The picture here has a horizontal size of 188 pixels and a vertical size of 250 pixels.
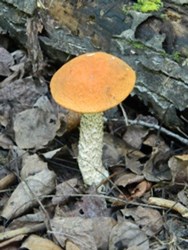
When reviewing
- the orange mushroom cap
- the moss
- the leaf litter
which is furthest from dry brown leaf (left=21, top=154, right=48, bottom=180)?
the moss

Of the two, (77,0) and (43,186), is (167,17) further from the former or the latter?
(43,186)

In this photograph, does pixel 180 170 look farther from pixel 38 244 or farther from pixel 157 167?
pixel 38 244

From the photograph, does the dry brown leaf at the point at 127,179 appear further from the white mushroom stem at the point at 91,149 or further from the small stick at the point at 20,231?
the small stick at the point at 20,231

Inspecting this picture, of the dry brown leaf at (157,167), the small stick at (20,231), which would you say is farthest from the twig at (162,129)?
the small stick at (20,231)

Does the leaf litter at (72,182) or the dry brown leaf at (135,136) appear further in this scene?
the dry brown leaf at (135,136)

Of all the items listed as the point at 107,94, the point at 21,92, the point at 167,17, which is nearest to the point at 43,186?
the point at 107,94

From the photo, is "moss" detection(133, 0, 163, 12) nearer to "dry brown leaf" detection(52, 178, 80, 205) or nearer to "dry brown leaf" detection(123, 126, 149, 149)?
"dry brown leaf" detection(123, 126, 149, 149)
